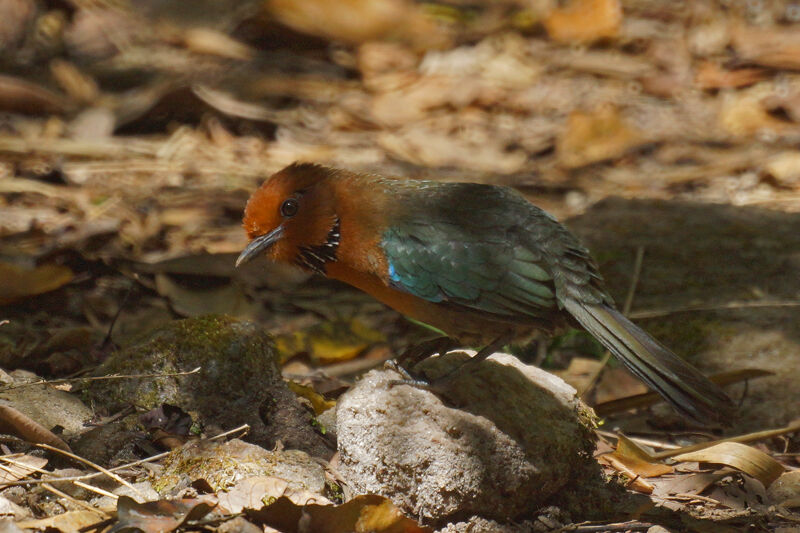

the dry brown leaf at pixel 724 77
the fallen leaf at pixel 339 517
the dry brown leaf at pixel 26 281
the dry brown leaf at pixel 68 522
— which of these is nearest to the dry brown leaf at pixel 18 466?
the dry brown leaf at pixel 68 522

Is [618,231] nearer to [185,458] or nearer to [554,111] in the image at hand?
[554,111]

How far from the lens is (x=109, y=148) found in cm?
773

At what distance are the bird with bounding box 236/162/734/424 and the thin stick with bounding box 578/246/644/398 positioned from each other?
1.12 m

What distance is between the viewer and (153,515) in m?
3.20

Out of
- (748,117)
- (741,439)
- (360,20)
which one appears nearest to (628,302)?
(741,439)

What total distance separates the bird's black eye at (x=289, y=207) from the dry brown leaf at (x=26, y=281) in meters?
1.93

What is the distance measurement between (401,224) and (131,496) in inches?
65.2

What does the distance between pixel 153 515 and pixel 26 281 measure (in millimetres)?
2839

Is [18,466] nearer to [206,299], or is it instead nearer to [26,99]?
[206,299]

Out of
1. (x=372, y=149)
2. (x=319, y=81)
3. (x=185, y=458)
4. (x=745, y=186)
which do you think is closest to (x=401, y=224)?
(x=185, y=458)

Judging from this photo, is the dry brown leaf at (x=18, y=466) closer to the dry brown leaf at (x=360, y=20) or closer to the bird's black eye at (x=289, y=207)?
the bird's black eye at (x=289, y=207)

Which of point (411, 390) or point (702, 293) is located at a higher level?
point (411, 390)

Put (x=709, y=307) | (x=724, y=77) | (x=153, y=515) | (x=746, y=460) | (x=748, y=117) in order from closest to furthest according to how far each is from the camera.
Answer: (x=153, y=515) → (x=746, y=460) → (x=709, y=307) → (x=748, y=117) → (x=724, y=77)

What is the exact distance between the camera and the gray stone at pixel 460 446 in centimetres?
368
